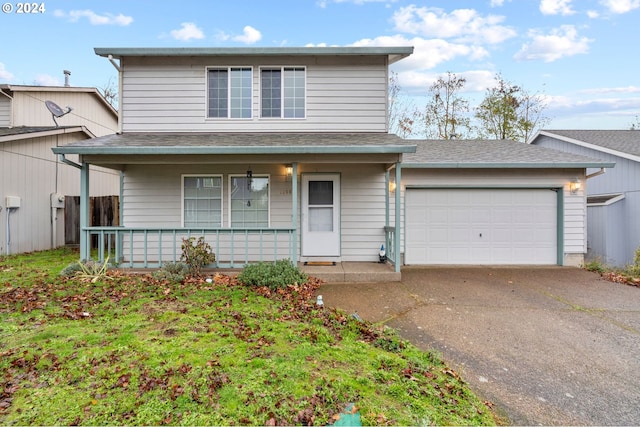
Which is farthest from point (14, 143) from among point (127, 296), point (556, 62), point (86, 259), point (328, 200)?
point (556, 62)

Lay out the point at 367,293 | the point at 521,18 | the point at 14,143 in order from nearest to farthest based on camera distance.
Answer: the point at 367,293
the point at 14,143
the point at 521,18

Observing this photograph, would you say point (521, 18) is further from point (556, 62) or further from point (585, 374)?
point (585, 374)

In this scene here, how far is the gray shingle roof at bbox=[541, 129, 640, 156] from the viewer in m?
10.5

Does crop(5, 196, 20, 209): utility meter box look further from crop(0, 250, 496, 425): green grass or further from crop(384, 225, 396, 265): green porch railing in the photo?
crop(384, 225, 396, 265): green porch railing

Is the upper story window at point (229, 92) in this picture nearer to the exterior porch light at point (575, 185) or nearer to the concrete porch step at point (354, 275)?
the concrete porch step at point (354, 275)

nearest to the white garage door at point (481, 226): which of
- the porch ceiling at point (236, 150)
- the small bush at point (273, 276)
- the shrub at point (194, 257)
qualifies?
the porch ceiling at point (236, 150)

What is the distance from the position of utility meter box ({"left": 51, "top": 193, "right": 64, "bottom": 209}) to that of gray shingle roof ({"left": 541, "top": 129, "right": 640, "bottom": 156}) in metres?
19.2

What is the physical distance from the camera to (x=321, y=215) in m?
7.91

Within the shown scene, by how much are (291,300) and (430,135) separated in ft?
55.7

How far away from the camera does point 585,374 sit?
3172mm

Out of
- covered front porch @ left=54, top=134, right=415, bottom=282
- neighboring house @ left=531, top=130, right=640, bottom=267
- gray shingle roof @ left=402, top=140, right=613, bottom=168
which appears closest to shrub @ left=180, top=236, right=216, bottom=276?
covered front porch @ left=54, top=134, right=415, bottom=282

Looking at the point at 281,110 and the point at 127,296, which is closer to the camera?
the point at 127,296

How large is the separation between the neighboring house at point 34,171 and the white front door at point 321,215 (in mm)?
8946

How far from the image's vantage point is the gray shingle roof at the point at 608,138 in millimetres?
10508
